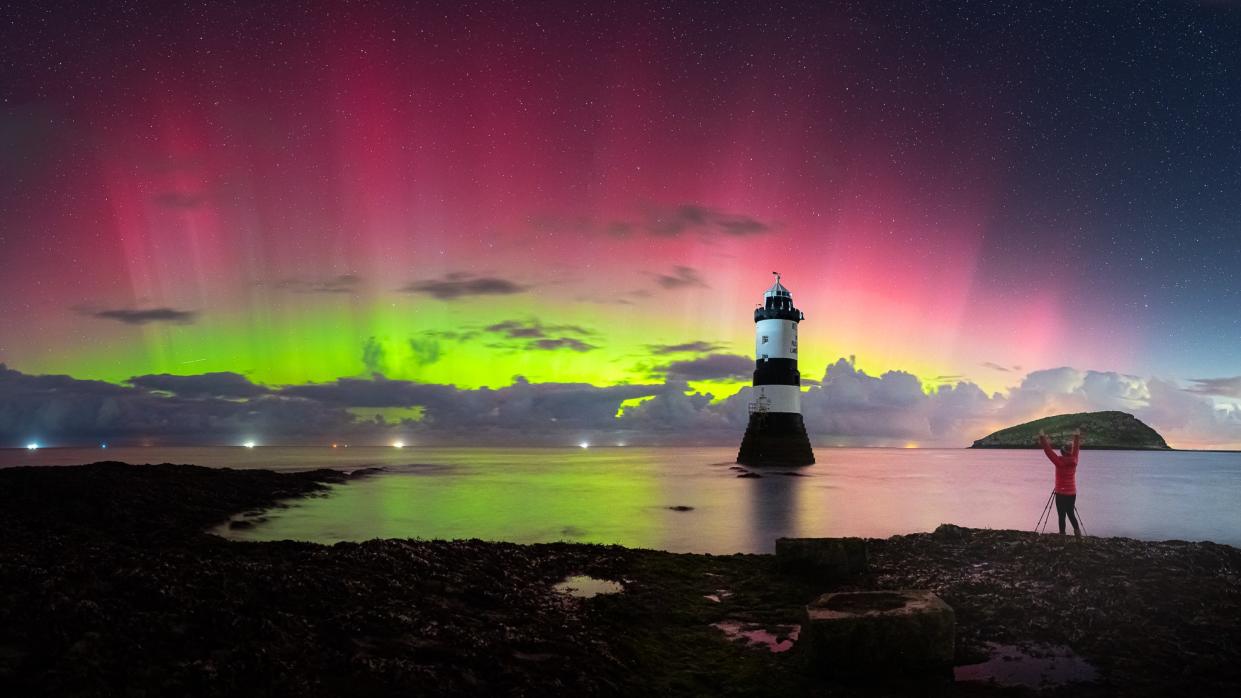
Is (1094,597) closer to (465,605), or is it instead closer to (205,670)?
(465,605)

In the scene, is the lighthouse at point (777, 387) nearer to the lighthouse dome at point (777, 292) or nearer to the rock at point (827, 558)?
the lighthouse dome at point (777, 292)

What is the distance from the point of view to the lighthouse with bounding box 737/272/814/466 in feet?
192

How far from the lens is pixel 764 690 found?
352 inches

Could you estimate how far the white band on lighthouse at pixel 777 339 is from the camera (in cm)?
5838

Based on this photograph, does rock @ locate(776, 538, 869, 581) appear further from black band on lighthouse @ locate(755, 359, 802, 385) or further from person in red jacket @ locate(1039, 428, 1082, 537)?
black band on lighthouse @ locate(755, 359, 802, 385)

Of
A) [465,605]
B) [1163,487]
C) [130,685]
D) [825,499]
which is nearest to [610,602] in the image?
[465,605]

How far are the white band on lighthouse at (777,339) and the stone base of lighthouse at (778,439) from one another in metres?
5.07

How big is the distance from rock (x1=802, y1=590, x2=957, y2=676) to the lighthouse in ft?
163

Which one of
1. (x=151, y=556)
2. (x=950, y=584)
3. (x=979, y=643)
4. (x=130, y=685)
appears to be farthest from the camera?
(x=950, y=584)

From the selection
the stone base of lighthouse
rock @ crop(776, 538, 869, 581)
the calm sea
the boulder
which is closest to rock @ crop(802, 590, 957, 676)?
rock @ crop(776, 538, 869, 581)

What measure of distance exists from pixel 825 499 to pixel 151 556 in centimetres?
5233

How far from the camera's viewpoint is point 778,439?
5916 centimetres

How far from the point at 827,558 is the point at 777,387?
146ft

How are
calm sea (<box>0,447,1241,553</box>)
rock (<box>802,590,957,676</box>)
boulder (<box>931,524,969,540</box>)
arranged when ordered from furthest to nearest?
calm sea (<box>0,447,1241,553</box>) < boulder (<box>931,524,969,540</box>) < rock (<box>802,590,957,676</box>)
